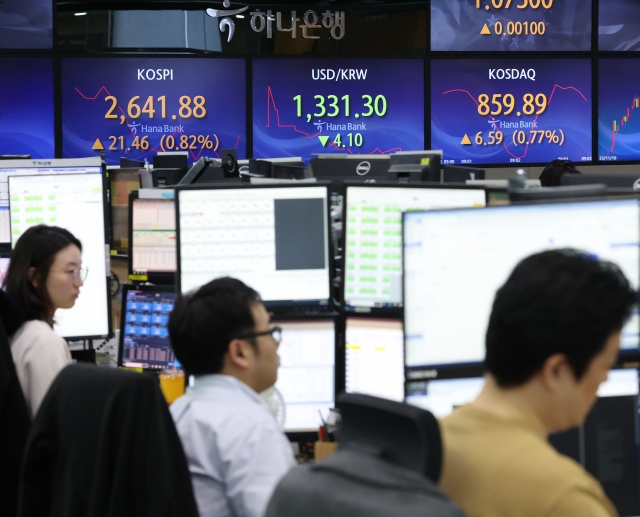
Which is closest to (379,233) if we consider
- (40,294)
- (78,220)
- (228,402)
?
(228,402)

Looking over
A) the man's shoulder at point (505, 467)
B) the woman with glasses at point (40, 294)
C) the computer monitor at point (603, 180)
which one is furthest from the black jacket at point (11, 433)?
the computer monitor at point (603, 180)

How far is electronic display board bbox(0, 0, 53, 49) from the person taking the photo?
671 cm

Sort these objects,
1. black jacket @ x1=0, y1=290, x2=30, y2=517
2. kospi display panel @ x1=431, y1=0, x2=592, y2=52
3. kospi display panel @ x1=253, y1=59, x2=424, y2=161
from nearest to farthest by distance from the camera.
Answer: black jacket @ x1=0, y1=290, x2=30, y2=517, kospi display panel @ x1=253, y1=59, x2=424, y2=161, kospi display panel @ x1=431, y1=0, x2=592, y2=52

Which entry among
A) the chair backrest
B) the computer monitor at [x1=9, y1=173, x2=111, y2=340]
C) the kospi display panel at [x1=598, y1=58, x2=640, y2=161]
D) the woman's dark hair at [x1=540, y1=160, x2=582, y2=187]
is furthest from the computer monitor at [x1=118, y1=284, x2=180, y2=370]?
the kospi display panel at [x1=598, y1=58, x2=640, y2=161]

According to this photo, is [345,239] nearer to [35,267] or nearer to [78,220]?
[35,267]

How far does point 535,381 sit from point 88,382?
868mm

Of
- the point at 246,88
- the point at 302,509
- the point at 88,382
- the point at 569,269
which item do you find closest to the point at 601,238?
the point at 569,269

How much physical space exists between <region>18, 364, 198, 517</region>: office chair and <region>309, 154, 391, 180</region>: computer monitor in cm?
236

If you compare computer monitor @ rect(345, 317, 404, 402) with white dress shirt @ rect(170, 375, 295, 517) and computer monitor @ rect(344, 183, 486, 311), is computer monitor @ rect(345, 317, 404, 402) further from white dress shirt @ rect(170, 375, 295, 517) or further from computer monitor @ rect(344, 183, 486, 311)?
white dress shirt @ rect(170, 375, 295, 517)

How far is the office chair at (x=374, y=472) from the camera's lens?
89 centimetres

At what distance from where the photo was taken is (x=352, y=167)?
4.06 metres

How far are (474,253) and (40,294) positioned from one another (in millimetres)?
1491

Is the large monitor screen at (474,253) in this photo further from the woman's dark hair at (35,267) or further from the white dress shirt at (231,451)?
the woman's dark hair at (35,267)

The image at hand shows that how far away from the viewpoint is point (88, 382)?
1742 millimetres
